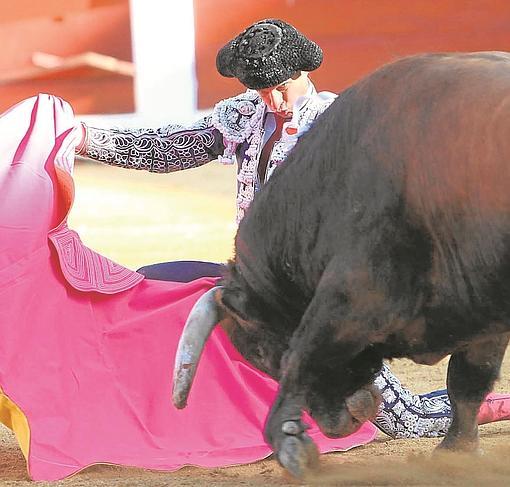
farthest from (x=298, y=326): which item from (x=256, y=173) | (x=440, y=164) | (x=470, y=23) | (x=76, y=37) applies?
(x=76, y=37)

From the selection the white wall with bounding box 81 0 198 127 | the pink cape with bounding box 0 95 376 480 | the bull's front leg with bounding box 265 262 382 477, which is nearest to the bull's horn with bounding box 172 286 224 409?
the bull's front leg with bounding box 265 262 382 477

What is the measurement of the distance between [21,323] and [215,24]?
6.67 m

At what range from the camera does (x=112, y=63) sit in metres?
9.66

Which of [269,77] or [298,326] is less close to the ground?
[269,77]

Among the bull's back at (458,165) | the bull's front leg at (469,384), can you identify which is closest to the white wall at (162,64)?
the bull's front leg at (469,384)

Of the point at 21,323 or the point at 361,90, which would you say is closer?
the point at 361,90

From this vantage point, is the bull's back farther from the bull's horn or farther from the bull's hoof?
the bull's horn

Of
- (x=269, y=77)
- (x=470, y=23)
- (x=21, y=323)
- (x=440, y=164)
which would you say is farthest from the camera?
(x=470, y=23)

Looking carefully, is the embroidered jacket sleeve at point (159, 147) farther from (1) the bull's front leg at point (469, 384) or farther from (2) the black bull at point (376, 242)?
(1) the bull's front leg at point (469, 384)

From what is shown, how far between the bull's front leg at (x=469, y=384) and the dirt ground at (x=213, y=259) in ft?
0.20

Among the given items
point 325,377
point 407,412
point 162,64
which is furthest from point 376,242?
point 162,64

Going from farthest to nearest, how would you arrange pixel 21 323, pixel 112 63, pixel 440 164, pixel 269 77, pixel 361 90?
pixel 112 63 < pixel 21 323 < pixel 269 77 < pixel 361 90 < pixel 440 164

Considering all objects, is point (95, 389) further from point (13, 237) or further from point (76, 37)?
point (76, 37)

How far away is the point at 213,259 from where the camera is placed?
18.6 feet
